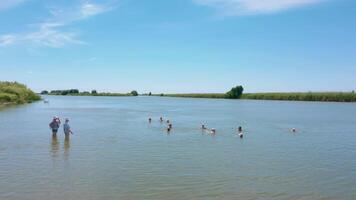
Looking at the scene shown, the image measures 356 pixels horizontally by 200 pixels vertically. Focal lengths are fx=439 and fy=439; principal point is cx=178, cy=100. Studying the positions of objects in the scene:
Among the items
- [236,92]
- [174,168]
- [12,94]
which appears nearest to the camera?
[174,168]

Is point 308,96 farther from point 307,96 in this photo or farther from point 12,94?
point 12,94

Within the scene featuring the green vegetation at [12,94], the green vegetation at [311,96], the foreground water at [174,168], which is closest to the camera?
the foreground water at [174,168]

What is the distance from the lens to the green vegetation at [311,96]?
12171 centimetres

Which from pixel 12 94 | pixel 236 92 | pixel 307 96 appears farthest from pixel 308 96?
pixel 12 94

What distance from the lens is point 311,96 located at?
133125 mm

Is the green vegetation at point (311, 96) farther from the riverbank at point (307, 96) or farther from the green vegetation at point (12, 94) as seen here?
the green vegetation at point (12, 94)

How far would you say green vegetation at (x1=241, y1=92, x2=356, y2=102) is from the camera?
122 metres

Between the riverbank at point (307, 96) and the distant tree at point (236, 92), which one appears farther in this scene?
the distant tree at point (236, 92)

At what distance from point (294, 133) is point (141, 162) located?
65.7 ft

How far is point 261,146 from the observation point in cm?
2764

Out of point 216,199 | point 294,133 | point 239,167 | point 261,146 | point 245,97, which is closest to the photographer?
point 216,199

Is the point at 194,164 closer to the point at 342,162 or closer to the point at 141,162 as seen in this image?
the point at 141,162

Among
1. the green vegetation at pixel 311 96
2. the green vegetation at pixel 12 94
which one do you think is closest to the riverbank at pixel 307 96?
the green vegetation at pixel 311 96

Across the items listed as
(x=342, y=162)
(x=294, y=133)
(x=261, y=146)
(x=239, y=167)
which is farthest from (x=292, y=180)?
(x=294, y=133)
